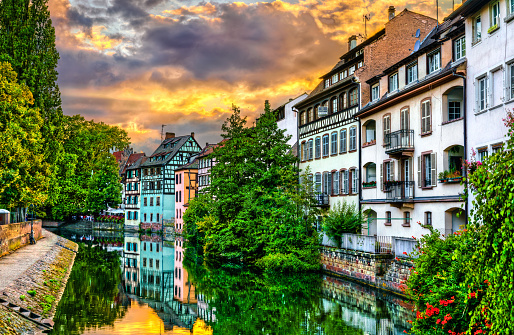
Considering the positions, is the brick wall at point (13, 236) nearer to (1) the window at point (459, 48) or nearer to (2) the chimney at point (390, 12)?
(1) the window at point (459, 48)

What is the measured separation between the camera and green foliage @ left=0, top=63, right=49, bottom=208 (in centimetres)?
2841

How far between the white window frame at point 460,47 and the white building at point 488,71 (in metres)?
2.16

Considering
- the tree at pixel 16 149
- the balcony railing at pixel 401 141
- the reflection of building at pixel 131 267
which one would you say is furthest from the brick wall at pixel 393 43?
the tree at pixel 16 149

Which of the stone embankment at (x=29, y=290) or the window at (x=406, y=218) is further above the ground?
the window at (x=406, y=218)

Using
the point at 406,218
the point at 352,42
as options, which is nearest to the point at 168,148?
the point at 352,42

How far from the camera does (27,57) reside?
41000mm

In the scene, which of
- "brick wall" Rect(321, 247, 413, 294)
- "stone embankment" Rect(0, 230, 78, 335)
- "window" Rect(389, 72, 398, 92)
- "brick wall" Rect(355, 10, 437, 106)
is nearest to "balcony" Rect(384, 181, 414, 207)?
"brick wall" Rect(321, 247, 413, 294)

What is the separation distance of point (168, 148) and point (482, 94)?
6648 centimetres

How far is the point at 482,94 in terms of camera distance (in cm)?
2127

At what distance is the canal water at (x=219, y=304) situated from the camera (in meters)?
18.7

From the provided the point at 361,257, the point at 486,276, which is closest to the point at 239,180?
the point at 361,257

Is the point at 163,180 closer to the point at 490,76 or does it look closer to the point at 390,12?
the point at 390,12

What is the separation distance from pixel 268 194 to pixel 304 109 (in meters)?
9.13

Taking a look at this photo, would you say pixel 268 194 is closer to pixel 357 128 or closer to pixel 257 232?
pixel 257 232
